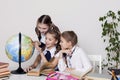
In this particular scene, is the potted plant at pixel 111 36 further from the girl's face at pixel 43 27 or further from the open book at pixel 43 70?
the open book at pixel 43 70

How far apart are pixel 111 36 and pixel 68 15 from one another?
586 millimetres

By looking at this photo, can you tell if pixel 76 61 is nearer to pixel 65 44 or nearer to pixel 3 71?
pixel 65 44

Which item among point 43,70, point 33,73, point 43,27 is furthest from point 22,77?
point 43,27

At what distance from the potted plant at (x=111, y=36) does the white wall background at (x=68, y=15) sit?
0.30 feet

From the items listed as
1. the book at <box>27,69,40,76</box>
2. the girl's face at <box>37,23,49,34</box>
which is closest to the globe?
the book at <box>27,69,40,76</box>

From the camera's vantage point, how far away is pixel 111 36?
10.3ft

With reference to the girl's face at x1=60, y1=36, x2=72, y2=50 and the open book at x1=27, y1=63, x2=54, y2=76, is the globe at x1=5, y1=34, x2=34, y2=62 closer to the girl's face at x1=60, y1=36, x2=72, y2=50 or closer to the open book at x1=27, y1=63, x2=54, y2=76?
the open book at x1=27, y1=63, x2=54, y2=76

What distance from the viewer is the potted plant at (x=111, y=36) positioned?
303 centimetres

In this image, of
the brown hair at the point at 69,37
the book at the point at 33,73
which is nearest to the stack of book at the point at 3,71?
the book at the point at 33,73

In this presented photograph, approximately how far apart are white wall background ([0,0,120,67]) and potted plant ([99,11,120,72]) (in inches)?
3.6

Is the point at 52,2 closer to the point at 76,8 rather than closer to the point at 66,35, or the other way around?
the point at 76,8

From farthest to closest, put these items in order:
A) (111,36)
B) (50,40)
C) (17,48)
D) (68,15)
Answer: (68,15)
(111,36)
(50,40)
(17,48)

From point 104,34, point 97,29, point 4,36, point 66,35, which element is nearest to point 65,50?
point 66,35

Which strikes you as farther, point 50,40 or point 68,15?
point 68,15
